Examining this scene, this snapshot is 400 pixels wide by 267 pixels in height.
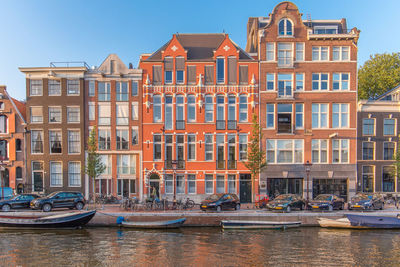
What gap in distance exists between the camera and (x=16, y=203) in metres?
24.9

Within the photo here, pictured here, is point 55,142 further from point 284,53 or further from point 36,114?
point 284,53

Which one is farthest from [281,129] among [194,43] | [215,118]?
[194,43]

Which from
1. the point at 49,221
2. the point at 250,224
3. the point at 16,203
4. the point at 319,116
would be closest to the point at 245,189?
the point at 250,224

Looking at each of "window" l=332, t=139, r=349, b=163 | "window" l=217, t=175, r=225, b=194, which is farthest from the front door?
"window" l=332, t=139, r=349, b=163

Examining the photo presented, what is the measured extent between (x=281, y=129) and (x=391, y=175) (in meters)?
13.4

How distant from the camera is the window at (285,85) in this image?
3188cm

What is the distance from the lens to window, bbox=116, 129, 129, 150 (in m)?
32.0

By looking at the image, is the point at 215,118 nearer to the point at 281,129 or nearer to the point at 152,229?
the point at 281,129

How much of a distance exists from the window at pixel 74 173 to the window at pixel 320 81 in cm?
2803

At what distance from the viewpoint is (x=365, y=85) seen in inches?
1705

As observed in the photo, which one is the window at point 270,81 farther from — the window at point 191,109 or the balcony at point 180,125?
the balcony at point 180,125

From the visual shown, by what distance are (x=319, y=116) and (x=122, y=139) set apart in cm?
2237

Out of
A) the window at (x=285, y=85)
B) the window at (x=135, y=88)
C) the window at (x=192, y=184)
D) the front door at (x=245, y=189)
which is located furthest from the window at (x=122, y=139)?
the window at (x=285, y=85)

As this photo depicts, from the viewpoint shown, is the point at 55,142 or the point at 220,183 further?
the point at 55,142
